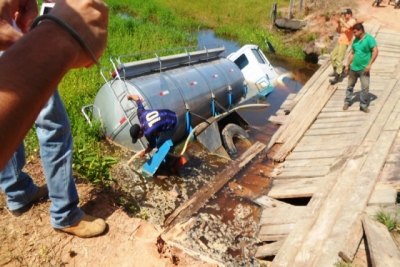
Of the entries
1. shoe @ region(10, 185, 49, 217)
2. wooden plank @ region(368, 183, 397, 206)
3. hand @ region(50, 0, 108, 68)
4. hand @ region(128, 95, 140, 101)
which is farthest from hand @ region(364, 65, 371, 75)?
hand @ region(50, 0, 108, 68)

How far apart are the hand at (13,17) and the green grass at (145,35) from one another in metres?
4.38

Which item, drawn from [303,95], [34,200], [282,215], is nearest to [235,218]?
[282,215]

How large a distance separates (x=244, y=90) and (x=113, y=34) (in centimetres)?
659

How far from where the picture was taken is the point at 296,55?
21.1m

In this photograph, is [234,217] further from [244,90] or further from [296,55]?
[296,55]

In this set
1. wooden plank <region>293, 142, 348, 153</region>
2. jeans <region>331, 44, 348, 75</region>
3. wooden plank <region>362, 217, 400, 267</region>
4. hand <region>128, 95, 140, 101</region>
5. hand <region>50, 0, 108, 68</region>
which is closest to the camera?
hand <region>50, 0, 108, 68</region>

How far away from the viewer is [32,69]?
0.96 metres

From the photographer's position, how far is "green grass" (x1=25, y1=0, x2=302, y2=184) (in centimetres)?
702

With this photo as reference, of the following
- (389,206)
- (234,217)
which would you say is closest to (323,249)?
(389,206)

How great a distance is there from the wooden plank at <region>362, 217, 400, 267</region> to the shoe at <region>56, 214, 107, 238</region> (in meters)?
3.25

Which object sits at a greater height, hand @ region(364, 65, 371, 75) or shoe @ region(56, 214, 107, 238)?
shoe @ region(56, 214, 107, 238)

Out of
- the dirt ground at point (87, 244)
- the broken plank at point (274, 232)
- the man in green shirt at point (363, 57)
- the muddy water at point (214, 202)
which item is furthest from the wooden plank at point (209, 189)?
the man in green shirt at point (363, 57)

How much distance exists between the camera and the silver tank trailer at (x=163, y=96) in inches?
361

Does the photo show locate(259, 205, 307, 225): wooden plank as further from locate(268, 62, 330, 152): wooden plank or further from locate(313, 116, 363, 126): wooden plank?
locate(313, 116, 363, 126): wooden plank
